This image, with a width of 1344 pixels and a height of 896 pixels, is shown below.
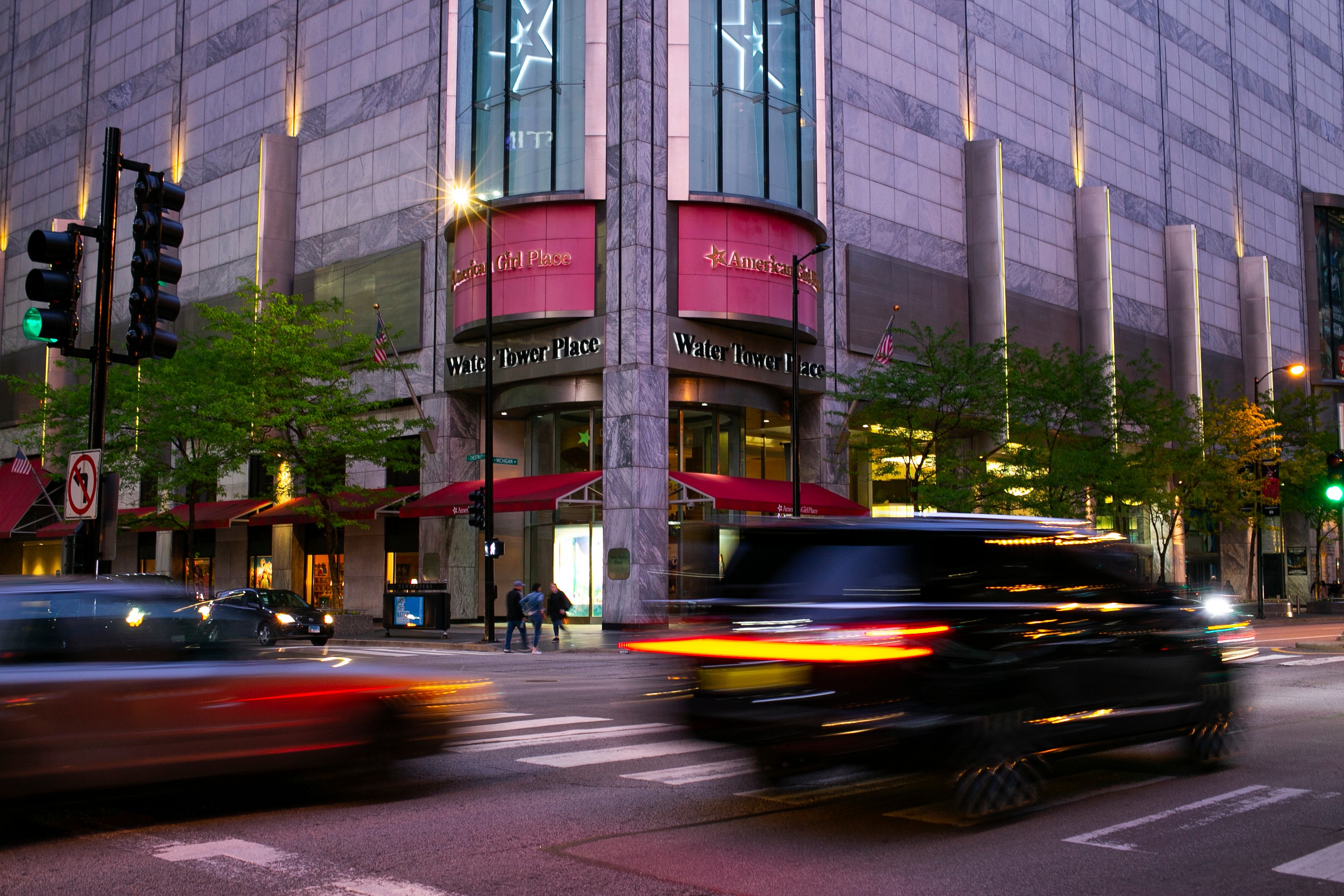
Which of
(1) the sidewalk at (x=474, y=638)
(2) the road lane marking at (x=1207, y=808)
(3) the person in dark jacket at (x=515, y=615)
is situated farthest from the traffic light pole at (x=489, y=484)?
(2) the road lane marking at (x=1207, y=808)

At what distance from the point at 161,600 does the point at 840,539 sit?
4301mm

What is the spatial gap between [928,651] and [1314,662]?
16.3 metres

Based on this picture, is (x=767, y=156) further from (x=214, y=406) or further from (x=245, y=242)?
(x=245, y=242)

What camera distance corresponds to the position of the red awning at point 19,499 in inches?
1873

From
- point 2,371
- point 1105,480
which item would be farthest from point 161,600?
point 2,371

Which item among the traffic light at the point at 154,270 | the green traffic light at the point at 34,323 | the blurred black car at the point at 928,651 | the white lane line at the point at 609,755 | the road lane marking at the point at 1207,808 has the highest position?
the traffic light at the point at 154,270

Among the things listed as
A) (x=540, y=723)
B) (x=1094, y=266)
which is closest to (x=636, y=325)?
(x=540, y=723)

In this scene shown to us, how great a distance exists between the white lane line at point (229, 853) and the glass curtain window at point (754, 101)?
28.9m

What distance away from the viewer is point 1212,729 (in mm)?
9133

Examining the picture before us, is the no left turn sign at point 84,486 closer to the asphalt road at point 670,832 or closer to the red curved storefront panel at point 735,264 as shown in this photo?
the asphalt road at point 670,832

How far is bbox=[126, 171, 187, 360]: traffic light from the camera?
1096 centimetres

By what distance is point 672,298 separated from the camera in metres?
33.3

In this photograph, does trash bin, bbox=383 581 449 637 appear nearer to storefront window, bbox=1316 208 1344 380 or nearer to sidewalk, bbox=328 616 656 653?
sidewalk, bbox=328 616 656 653

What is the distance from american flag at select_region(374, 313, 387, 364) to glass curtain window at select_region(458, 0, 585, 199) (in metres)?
4.99
